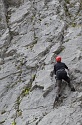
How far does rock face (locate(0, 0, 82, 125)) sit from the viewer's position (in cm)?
1559

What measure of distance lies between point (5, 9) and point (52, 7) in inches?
190

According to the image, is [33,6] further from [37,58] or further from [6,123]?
[6,123]

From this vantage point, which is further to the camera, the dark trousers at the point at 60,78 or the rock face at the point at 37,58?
the dark trousers at the point at 60,78

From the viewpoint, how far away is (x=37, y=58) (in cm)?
2042

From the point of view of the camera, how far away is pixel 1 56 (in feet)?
74.2

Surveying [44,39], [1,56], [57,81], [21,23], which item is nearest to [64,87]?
[57,81]

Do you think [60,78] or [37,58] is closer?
[60,78]

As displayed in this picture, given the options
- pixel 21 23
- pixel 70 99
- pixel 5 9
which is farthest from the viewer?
pixel 5 9

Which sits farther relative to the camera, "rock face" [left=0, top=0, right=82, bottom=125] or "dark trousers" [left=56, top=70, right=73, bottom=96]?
"dark trousers" [left=56, top=70, right=73, bottom=96]

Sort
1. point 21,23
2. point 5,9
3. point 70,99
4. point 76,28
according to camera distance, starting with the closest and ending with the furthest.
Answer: point 70,99, point 76,28, point 21,23, point 5,9

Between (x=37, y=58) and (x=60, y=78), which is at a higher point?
(x=60, y=78)

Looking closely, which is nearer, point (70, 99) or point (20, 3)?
point (70, 99)

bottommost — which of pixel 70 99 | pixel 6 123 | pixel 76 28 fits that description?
pixel 6 123

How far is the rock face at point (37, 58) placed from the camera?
15586mm
